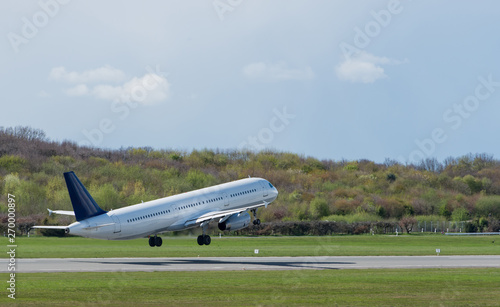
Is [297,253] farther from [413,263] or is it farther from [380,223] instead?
[380,223]

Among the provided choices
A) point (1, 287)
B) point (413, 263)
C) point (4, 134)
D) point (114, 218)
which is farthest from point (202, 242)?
point (4, 134)

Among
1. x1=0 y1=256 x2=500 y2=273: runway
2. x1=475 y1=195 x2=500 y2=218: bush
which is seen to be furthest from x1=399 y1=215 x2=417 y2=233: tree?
x1=0 y1=256 x2=500 y2=273: runway

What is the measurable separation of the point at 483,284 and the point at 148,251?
1443 inches

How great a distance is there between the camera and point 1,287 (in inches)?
1630

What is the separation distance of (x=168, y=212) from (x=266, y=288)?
1168 inches

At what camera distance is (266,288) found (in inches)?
1666

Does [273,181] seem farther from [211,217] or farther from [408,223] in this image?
[211,217]

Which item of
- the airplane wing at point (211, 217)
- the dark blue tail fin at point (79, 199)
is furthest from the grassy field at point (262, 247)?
the dark blue tail fin at point (79, 199)

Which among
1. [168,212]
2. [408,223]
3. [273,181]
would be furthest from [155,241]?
[273,181]

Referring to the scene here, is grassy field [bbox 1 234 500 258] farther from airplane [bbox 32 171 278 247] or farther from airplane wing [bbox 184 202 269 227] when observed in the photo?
airplane wing [bbox 184 202 269 227]

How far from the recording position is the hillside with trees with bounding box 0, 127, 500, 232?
118812 mm

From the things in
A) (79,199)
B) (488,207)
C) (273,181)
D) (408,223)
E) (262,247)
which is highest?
(273,181)

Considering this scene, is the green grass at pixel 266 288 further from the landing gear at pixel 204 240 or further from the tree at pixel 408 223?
the tree at pixel 408 223

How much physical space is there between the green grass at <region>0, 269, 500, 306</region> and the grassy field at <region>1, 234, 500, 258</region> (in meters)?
20.0
